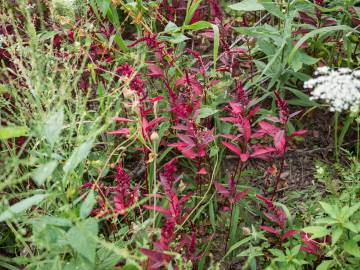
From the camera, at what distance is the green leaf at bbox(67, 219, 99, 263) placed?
1.43 meters

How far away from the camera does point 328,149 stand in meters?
2.47

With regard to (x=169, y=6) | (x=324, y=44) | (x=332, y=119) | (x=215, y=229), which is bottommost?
(x=215, y=229)

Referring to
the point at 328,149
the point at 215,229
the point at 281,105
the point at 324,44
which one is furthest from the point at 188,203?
the point at 324,44

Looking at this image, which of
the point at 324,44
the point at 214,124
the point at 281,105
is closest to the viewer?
the point at 281,105

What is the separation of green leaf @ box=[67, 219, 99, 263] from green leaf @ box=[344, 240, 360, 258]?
0.82 m

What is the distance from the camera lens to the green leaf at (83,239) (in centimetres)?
143

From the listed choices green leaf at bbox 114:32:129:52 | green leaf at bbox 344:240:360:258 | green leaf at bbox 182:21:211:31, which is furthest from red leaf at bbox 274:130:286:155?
green leaf at bbox 114:32:129:52

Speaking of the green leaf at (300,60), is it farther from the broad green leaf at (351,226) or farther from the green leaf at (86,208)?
the green leaf at (86,208)

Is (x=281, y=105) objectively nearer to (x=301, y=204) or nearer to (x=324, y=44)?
(x=301, y=204)

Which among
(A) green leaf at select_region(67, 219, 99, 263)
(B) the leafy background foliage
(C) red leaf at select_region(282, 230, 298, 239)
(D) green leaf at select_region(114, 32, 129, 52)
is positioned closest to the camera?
(A) green leaf at select_region(67, 219, 99, 263)

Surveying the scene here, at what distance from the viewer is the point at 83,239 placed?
1.44m

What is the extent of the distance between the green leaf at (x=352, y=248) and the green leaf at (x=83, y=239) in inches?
32.3

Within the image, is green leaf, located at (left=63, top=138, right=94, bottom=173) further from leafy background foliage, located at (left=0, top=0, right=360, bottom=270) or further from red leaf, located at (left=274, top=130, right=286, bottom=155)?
red leaf, located at (left=274, top=130, right=286, bottom=155)

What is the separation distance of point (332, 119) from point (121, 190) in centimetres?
118
